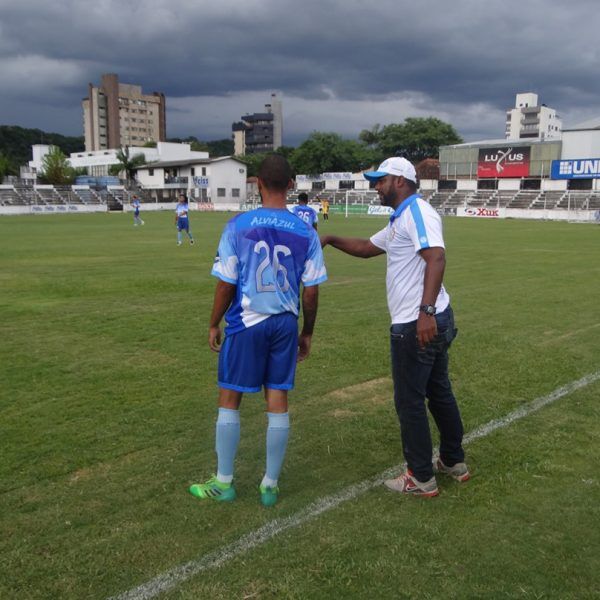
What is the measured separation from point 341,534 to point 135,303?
790 cm

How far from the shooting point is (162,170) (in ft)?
289

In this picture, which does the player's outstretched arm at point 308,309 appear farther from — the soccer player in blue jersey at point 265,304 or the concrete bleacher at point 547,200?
the concrete bleacher at point 547,200

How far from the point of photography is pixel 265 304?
362 cm

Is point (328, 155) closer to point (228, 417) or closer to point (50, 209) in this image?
point (50, 209)

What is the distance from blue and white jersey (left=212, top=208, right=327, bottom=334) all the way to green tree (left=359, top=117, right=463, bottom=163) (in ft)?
325

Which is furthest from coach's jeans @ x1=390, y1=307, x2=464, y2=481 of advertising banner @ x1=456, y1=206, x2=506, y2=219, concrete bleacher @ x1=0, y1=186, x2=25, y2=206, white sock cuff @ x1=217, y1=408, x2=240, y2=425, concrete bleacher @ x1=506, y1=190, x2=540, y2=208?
concrete bleacher @ x1=0, y1=186, x2=25, y2=206

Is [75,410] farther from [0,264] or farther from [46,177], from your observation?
[46,177]

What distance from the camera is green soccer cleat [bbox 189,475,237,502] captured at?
12.6 ft

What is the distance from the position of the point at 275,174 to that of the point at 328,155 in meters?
96.7

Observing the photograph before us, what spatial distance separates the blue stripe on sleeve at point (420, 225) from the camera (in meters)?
3.64

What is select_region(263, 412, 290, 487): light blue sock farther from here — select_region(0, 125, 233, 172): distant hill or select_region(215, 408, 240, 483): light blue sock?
select_region(0, 125, 233, 172): distant hill

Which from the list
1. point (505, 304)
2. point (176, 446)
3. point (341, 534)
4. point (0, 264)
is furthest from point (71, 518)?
point (0, 264)

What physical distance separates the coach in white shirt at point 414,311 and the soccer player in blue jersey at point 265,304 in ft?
1.82

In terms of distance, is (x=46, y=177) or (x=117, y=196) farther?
(x=46, y=177)
